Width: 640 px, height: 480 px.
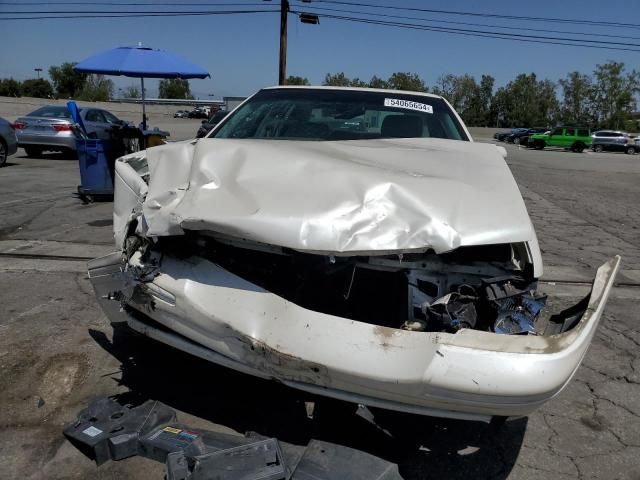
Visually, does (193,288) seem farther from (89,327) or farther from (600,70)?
(600,70)

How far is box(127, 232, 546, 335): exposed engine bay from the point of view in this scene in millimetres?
2291

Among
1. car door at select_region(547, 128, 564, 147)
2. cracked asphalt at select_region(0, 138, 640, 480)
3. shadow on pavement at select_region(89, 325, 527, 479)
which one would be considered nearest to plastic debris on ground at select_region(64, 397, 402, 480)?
cracked asphalt at select_region(0, 138, 640, 480)

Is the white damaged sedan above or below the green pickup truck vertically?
above

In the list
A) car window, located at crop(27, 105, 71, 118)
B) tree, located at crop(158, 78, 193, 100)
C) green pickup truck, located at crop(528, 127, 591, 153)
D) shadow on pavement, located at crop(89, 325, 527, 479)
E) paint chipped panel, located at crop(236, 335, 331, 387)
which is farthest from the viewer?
tree, located at crop(158, 78, 193, 100)

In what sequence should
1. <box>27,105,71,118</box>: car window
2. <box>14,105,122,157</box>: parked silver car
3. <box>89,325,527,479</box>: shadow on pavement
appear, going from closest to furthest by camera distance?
<box>89,325,527,479</box>: shadow on pavement, <box>14,105,122,157</box>: parked silver car, <box>27,105,71,118</box>: car window

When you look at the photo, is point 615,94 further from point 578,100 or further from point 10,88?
point 10,88

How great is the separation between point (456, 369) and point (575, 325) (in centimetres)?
63

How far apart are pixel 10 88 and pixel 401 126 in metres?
73.3

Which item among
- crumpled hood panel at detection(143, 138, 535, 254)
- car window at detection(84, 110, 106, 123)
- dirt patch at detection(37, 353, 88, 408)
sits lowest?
dirt patch at detection(37, 353, 88, 408)

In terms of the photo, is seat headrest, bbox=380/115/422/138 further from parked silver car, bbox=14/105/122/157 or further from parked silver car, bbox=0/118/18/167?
parked silver car, bbox=14/105/122/157

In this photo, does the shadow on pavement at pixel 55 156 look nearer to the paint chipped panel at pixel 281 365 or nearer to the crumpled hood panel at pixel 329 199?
the crumpled hood panel at pixel 329 199

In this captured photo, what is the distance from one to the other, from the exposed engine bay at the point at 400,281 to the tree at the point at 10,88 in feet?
239

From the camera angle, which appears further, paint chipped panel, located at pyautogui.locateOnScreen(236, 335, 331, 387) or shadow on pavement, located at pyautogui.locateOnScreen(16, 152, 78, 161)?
shadow on pavement, located at pyautogui.locateOnScreen(16, 152, 78, 161)

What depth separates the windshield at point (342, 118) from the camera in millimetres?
3828
